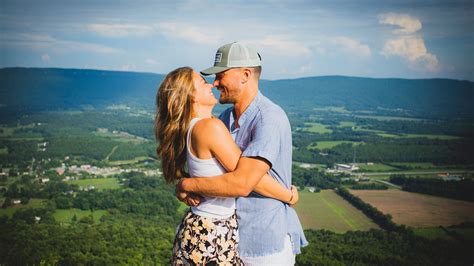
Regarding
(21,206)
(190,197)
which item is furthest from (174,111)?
(21,206)

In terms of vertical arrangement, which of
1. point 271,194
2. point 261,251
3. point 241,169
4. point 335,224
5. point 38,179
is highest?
point 241,169

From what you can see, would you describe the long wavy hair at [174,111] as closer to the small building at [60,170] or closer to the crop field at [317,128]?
the small building at [60,170]

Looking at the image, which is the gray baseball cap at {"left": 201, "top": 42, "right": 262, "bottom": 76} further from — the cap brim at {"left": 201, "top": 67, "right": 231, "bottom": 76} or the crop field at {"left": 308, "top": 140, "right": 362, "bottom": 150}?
the crop field at {"left": 308, "top": 140, "right": 362, "bottom": 150}

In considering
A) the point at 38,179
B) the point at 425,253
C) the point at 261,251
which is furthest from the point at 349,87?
the point at 261,251

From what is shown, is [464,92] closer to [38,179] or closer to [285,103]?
[285,103]

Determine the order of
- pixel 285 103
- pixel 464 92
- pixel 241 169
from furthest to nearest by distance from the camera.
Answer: pixel 285 103 → pixel 464 92 → pixel 241 169

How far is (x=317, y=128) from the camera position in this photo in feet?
222

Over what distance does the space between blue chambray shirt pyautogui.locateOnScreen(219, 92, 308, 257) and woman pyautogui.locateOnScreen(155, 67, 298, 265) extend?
5 cm

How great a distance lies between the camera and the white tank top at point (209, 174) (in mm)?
1933

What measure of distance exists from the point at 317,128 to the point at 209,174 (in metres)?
66.8

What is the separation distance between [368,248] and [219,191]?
1957 centimetres

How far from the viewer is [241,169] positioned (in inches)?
74.4

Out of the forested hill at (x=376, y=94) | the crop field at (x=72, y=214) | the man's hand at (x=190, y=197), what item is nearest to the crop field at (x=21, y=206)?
the crop field at (x=72, y=214)

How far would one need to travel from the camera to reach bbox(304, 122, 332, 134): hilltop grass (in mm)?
64000
